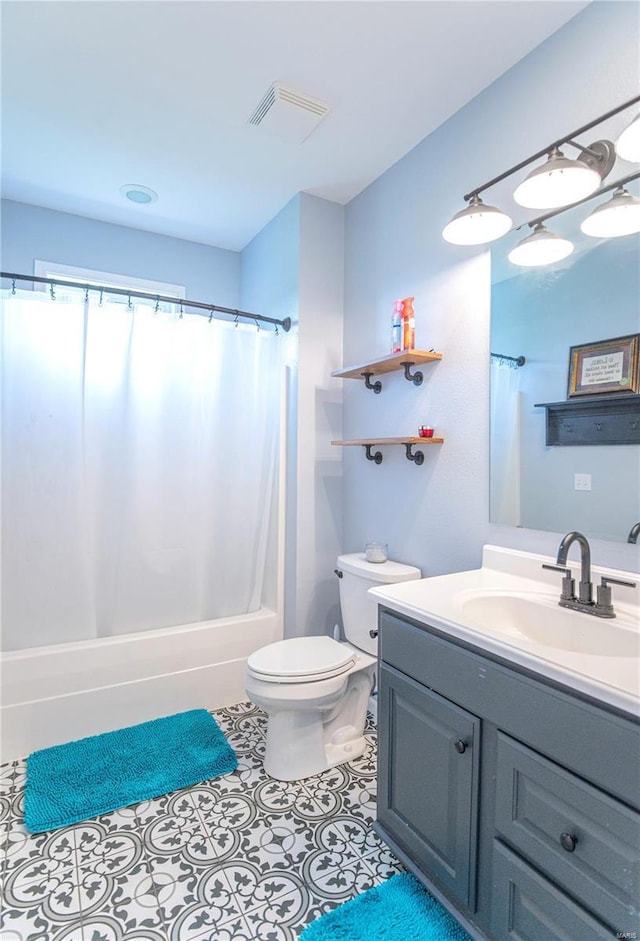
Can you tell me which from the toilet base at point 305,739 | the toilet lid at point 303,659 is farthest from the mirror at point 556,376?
the toilet base at point 305,739

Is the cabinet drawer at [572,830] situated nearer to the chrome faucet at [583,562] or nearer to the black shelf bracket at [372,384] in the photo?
the chrome faucet at [583,562]

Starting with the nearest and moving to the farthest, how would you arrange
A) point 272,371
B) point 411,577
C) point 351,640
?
point 411,577 < point 351,640 < point 272,371

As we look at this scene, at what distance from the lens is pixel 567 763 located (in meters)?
0.86

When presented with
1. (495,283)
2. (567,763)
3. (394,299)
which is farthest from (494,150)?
(567,763)

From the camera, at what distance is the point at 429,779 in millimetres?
1190

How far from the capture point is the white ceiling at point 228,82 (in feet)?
4.49

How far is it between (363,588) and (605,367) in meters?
1.20

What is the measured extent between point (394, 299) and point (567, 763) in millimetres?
1786

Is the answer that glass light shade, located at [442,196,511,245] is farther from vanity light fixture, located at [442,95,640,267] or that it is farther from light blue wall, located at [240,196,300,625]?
light blue wall, located at [240,196,300,625]

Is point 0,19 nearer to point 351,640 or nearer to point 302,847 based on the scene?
point 351,640

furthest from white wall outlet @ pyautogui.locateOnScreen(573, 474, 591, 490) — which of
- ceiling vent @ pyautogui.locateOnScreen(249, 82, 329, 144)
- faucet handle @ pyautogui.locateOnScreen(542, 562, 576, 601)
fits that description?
ceiling vent @ pyautogui.locateOnScreen(249, 82, 329, 144)

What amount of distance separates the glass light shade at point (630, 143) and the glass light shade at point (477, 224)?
31 centimetres

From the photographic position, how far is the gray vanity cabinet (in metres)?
0.80

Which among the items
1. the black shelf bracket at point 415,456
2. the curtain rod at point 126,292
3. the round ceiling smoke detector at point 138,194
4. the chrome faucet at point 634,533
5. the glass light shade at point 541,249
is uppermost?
the round ceiling smoke detector at point 138,194
